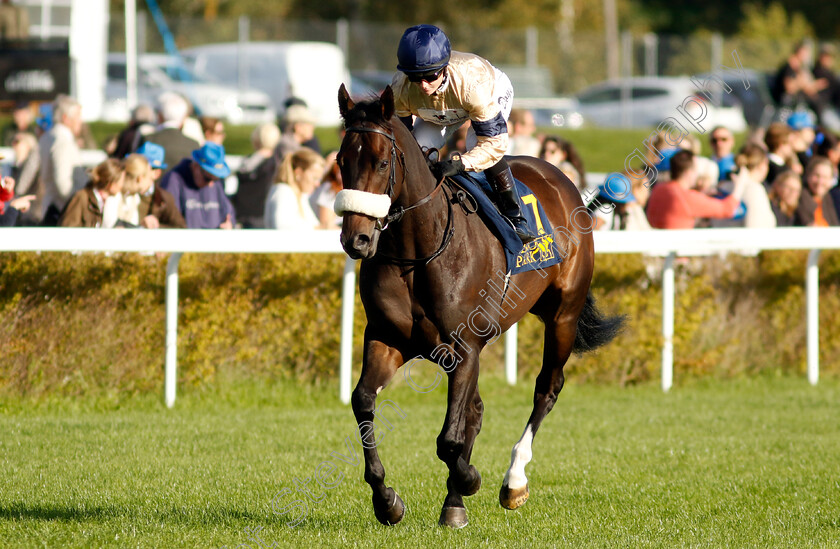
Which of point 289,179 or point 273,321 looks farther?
point 289,179

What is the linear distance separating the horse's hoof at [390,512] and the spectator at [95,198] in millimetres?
3917

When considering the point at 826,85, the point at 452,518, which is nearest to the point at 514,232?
the point at 452,518

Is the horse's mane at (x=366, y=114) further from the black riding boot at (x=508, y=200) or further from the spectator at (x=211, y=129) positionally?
the spectator at (x=211, y=129)

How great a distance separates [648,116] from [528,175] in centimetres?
1984

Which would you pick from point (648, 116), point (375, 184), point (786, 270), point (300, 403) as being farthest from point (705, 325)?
point (648, 116)

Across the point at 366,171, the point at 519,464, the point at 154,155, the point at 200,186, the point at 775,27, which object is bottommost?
the point at 519,464

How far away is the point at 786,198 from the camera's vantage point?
9.75m

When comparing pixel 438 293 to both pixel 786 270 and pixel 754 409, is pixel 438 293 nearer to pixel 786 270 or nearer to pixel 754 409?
pixel 754 409

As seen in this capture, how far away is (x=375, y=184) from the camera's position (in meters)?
4.34

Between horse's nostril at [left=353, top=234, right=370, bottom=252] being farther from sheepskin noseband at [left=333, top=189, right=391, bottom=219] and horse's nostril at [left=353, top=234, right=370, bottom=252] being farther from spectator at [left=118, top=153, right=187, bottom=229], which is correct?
spectator at [left=118, top=153, right=187, bottom=229]

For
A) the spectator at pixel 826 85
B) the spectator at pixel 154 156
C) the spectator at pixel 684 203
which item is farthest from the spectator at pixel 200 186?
the spectator at pixel 826 85

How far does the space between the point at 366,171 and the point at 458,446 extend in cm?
130

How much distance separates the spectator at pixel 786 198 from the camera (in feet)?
31.9

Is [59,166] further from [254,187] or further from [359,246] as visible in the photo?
[359,246]
